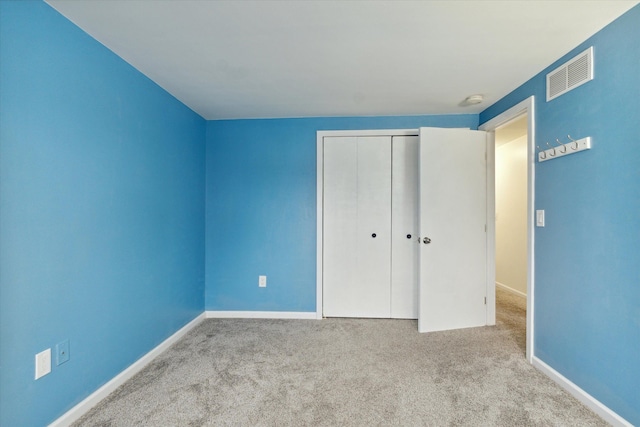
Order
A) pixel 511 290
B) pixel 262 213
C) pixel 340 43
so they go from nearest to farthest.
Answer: pixel 340 43 → pixel 262 213 → pixel 511 290

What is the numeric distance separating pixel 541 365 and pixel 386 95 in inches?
95.0

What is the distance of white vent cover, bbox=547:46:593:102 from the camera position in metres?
1.66

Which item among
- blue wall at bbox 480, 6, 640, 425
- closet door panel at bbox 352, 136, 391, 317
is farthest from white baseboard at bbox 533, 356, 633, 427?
closet door panel at bbox 352, 136, 391, 317

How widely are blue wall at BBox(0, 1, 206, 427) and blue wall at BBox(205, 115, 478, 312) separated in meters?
0.73

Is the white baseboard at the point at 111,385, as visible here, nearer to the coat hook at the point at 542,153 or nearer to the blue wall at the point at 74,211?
the blue wall at the point at 74,211

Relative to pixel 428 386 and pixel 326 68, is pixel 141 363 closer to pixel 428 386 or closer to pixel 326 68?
pixel 428 386

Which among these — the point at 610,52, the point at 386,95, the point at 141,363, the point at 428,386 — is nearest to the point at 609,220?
the point at 610,52

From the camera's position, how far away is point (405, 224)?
9.89ft

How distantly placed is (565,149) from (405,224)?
4.85 ft

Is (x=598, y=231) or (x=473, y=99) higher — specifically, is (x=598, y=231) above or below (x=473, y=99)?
below

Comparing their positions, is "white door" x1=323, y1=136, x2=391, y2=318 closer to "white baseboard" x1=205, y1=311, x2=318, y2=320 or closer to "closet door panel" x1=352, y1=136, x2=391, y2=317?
"closet door panel" x1=352, y1=136, x2=391, y2=317

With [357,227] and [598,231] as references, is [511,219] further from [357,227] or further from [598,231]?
[598,231]

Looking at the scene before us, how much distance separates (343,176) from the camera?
3066 millimetres

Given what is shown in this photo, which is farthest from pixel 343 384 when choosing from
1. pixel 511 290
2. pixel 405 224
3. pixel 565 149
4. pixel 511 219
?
pixel 511 219
